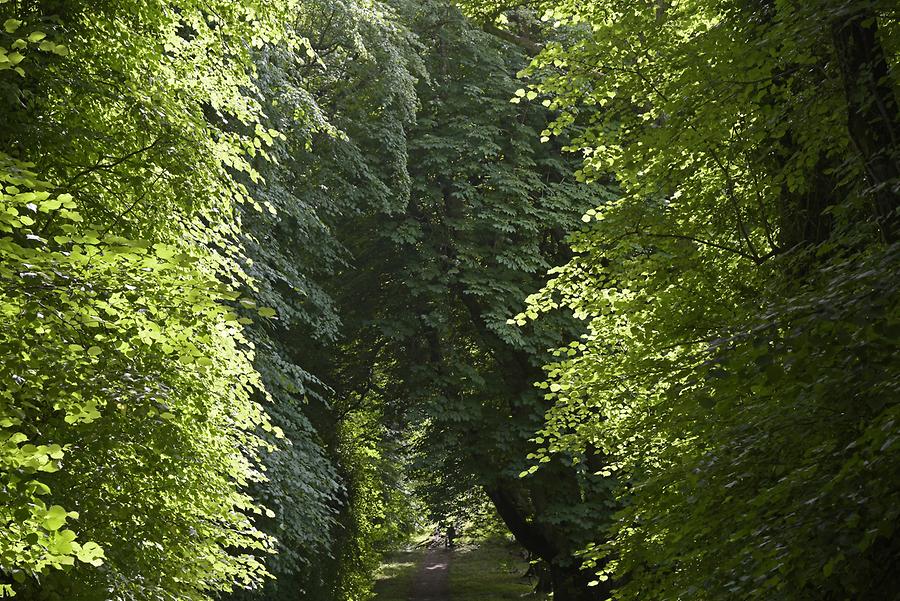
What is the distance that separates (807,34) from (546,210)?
41.7 ft

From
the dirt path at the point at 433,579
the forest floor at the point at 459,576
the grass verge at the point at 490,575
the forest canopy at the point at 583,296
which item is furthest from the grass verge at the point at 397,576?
the forest canopy at the point at 583,296

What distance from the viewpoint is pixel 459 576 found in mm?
38938

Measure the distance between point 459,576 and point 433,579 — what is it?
3.82ft

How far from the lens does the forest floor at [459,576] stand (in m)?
31.9

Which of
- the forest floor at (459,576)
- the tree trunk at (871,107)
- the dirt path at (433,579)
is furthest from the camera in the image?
the dirt path at (433,579)

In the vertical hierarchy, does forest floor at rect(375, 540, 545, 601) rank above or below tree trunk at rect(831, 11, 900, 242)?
above

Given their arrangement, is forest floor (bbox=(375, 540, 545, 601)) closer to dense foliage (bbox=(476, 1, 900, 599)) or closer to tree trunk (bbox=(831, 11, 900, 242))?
dense foliage (bbox=(476, 1, 900, 599))

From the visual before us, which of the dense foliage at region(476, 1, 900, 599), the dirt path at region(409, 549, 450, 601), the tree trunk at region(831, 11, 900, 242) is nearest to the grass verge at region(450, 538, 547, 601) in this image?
the dirt path at region(409, 549, 450, 601)

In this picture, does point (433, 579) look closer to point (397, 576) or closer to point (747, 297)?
point (397, 576)

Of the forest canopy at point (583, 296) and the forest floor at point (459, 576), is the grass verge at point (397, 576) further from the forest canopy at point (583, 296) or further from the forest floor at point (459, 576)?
the forest canopy at point (583, 296)

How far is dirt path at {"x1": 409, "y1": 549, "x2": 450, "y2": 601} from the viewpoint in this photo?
3250cm

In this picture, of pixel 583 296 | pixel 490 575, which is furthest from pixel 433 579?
pixel 583 296

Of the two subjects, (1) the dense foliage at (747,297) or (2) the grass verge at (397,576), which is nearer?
(1) the dense foliage at (747,297)

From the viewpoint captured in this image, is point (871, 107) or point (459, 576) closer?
point (871, 107)
